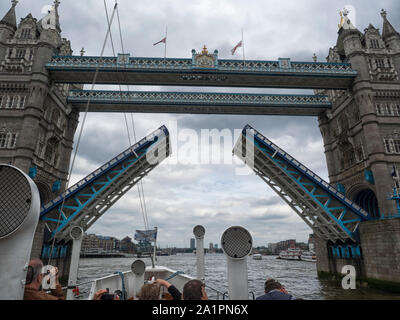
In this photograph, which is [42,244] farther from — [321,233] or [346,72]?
[346,72]

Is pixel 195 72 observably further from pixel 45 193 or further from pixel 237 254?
pixel 237 254

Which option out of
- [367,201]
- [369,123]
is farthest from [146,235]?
[367,201]

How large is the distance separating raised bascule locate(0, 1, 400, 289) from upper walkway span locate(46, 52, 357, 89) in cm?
10

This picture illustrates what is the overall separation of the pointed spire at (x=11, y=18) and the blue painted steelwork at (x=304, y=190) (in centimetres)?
2417

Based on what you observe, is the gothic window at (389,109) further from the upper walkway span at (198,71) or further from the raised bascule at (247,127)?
the upper walkway span at (198,71)

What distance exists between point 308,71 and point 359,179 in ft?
36.5

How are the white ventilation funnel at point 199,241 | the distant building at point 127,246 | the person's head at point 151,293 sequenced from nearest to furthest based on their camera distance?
1. the person's head at point 151,293
2. the white ventilation funnel at point 199,241
3. the distant building at point 127,246

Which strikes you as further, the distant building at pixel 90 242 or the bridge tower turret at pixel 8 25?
the distant building at pixel 90 242

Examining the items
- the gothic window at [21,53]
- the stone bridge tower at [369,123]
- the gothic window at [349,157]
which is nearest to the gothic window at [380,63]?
the stone bridge tower at [369,123]

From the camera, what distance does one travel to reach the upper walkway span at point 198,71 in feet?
72.3

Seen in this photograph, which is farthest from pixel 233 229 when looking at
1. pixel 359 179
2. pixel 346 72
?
pixel 346 72

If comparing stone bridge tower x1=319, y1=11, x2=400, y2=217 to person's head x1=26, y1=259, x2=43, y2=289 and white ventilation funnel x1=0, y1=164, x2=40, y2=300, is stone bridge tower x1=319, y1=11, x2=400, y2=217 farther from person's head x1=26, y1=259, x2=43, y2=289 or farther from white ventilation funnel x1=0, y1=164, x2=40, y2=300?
white ventilation funnel x1=0, y1=164, x2=40, y2=300

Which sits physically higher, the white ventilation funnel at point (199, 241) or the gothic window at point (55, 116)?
the gothic window at point (55, 116)
